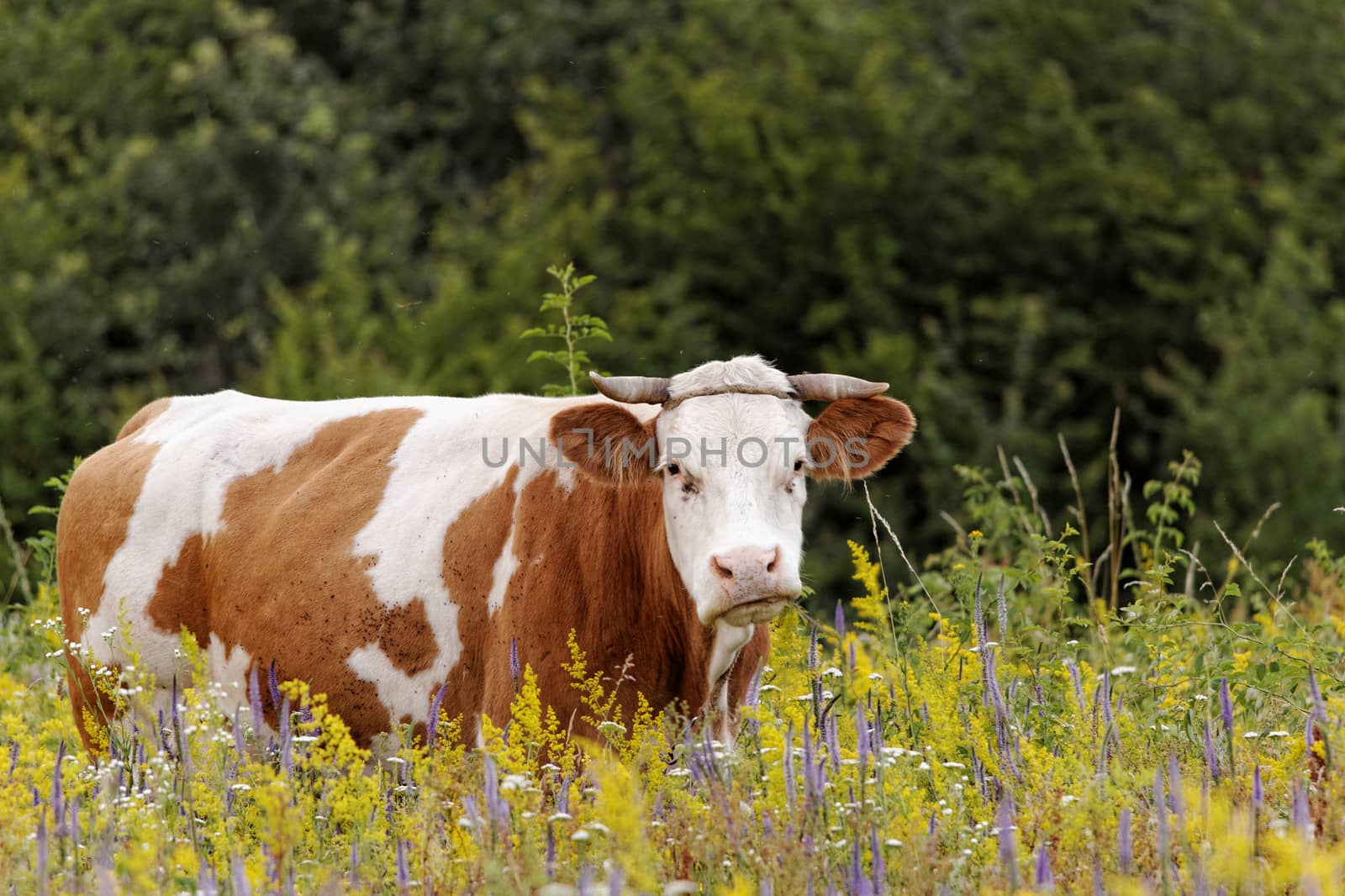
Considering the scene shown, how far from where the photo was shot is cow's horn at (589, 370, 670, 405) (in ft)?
18.7

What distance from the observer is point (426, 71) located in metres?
29.3

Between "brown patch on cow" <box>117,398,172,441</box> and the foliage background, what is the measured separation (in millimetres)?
15060

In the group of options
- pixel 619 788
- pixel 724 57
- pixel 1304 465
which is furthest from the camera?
pixel 724 57

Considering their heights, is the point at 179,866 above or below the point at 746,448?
below

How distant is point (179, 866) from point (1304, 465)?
23117 millimetres

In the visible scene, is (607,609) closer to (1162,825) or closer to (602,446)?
(602,446)

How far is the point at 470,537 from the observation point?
20.0 ft

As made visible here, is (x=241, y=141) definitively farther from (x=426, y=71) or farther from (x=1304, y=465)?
(x=1304, y=465)

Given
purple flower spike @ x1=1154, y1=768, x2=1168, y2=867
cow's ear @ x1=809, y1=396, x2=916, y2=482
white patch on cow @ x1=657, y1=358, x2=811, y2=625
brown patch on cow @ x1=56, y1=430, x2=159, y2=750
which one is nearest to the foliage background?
brown patch on cow @ x1=56, y1=430, x2=159, y2=750

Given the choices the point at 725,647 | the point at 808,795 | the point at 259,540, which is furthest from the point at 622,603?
the point at 808,795

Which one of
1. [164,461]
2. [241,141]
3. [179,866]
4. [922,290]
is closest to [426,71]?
[241,141]

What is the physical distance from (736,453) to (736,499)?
202mm

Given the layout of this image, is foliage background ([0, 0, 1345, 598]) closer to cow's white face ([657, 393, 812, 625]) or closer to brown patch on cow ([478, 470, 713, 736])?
brown patch on cow ([478, 470, 713, 736])

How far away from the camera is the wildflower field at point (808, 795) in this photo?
142 inches
